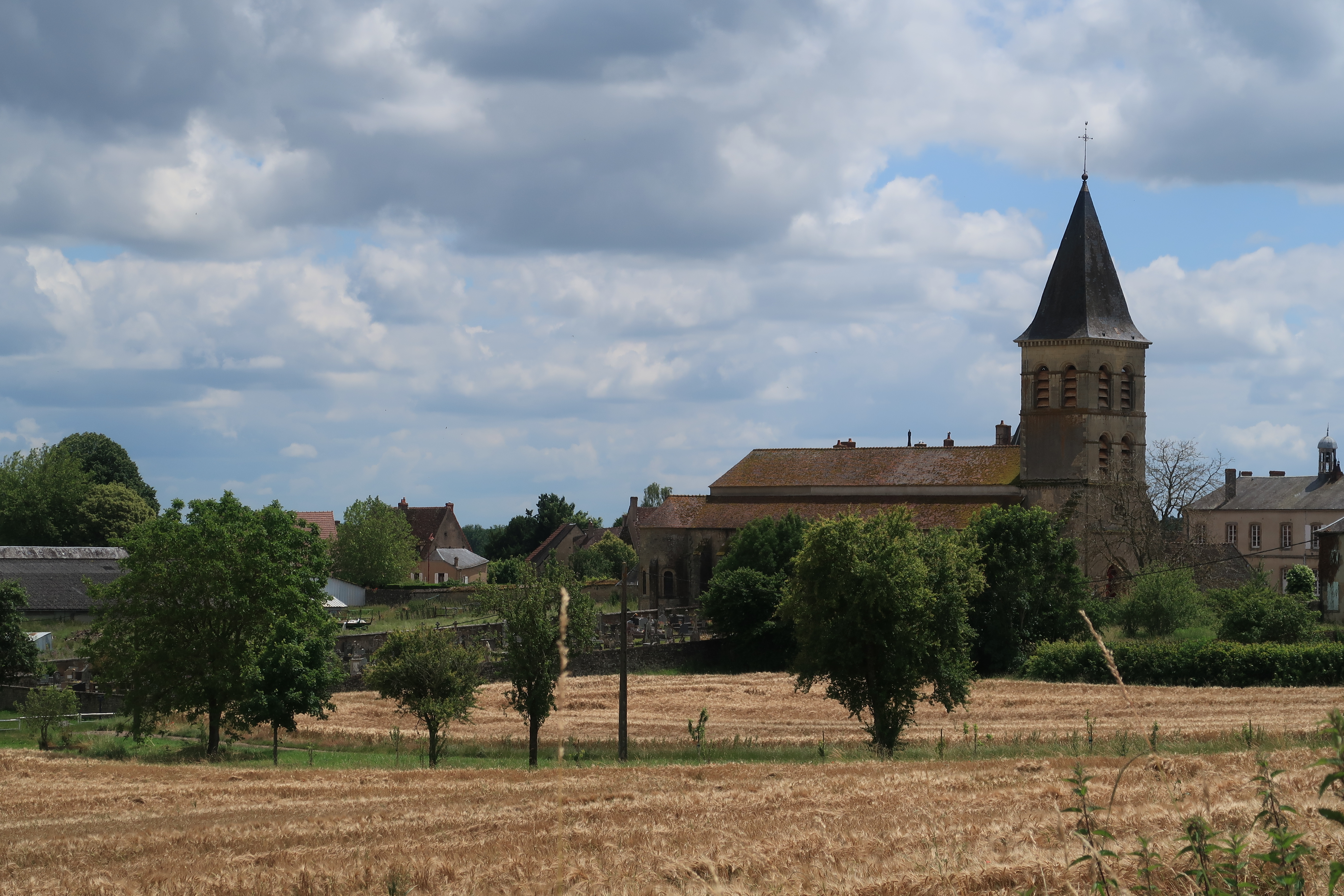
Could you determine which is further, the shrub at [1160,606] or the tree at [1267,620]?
the shrub at [1160,606]

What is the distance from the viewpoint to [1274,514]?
3253 inches

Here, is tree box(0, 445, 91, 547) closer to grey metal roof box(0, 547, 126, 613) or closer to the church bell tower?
grey metal roof box(0, 547, 126, 613)

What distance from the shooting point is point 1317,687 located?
39.4 metres

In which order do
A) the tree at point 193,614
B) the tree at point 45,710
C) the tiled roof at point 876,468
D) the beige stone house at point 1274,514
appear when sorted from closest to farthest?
the tree at point 45,710 < the tree at point 193,614 < the tiled roof at point 876,468 < the beige stone house at point 1274,514

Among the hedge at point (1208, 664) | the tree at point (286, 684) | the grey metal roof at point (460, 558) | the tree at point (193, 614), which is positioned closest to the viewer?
the tree at point (286, 684)

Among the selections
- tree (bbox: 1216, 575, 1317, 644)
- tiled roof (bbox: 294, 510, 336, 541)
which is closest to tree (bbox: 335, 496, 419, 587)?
tiled roof (bbox: 294, 510, 336, 541)

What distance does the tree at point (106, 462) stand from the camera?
94.2 metres

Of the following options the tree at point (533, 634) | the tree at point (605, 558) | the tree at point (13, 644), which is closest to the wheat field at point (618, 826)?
the tree at point (533, 634)

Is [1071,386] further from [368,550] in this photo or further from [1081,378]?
[368,550]

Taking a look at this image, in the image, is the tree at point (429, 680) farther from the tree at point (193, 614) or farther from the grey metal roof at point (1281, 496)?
the grey metal roof at point (1281, 496)

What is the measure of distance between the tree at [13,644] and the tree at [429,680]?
662 inches

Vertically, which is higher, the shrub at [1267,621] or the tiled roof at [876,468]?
the tiled roof at [876,468]

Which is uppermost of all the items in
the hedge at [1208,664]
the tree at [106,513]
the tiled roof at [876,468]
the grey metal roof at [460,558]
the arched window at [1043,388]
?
the arched window at [1043,388]

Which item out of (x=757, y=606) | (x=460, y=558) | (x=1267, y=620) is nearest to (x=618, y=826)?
(x=1267, y=620)
